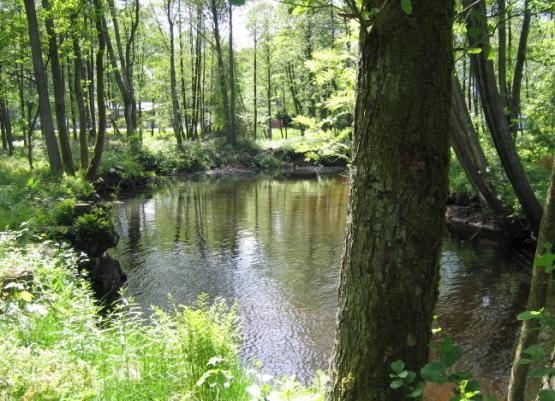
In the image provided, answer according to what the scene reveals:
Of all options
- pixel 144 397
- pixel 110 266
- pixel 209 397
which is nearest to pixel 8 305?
pixel 144 397

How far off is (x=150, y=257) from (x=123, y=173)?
12.3 metres

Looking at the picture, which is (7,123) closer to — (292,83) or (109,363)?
(292,83)

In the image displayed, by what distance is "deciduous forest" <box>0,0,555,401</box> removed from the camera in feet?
5.51

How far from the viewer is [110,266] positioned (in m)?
9.85

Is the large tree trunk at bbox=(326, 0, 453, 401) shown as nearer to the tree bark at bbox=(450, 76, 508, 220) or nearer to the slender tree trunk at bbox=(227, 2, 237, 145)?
the tree bark at bbox=(450, 76, 508, 220)

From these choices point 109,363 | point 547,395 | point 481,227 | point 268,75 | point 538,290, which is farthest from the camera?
point 268,75

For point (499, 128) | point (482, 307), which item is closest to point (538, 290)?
point (499, 128)

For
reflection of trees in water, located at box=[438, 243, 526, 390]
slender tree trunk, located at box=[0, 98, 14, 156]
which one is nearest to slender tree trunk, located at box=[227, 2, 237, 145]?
slender tree trunk, located at box=[0, 98, 14, 156]

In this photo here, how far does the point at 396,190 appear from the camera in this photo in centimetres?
167

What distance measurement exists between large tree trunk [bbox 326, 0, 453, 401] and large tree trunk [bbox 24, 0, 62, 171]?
50.5ft

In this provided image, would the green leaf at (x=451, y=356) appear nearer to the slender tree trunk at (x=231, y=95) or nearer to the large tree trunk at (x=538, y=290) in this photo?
the large tree trunk at (x=538, y=290)

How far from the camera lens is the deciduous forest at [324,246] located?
5.51 feet

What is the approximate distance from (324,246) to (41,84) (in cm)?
1022

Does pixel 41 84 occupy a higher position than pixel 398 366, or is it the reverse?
pixel 41 84
